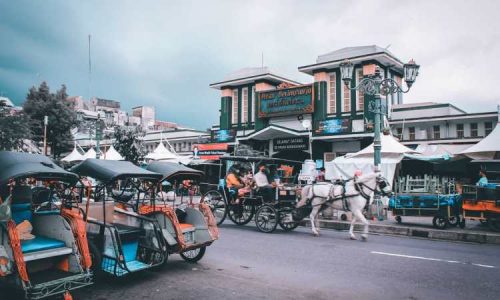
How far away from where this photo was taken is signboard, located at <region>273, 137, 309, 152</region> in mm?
26194

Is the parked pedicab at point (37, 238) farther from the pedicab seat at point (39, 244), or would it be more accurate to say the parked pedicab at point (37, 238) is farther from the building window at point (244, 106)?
the building window at point (244, 106)

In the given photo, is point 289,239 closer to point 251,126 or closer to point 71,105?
point 251,126

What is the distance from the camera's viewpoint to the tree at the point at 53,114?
3578 cm

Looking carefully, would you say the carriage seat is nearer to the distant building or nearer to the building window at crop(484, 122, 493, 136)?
the distant building

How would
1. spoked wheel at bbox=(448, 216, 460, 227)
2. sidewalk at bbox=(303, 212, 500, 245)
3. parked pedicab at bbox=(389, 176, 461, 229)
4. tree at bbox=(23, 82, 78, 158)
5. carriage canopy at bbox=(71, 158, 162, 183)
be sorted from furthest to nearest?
1. tree at bbox=(23, 82, 78, 158)
2. spoked wheel at bbox=(448, 216, 460, 227)
3. parked pedicab at bbox=(389, 176, 461, 229)
4. sidewalk at bbox=(303, 212, 500, 245)
5. carriage canopy at bbox=(71, 158, 162, 183)

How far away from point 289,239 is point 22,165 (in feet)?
25.0

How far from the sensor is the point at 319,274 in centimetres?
728

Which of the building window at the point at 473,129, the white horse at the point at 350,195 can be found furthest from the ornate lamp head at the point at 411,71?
the building window at the point at 473,129

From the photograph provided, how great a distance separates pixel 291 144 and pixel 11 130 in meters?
16.4

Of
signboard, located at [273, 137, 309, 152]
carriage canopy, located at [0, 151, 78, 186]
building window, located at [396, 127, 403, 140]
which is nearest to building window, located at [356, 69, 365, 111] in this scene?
building window, located at [396, 127, 403, 140]

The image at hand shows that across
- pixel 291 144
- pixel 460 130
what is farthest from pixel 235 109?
pixel 460 130

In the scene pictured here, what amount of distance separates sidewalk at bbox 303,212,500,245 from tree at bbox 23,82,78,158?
1160 inches

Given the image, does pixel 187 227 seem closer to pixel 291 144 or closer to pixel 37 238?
pixel 37 238

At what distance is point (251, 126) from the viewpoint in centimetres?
3030
